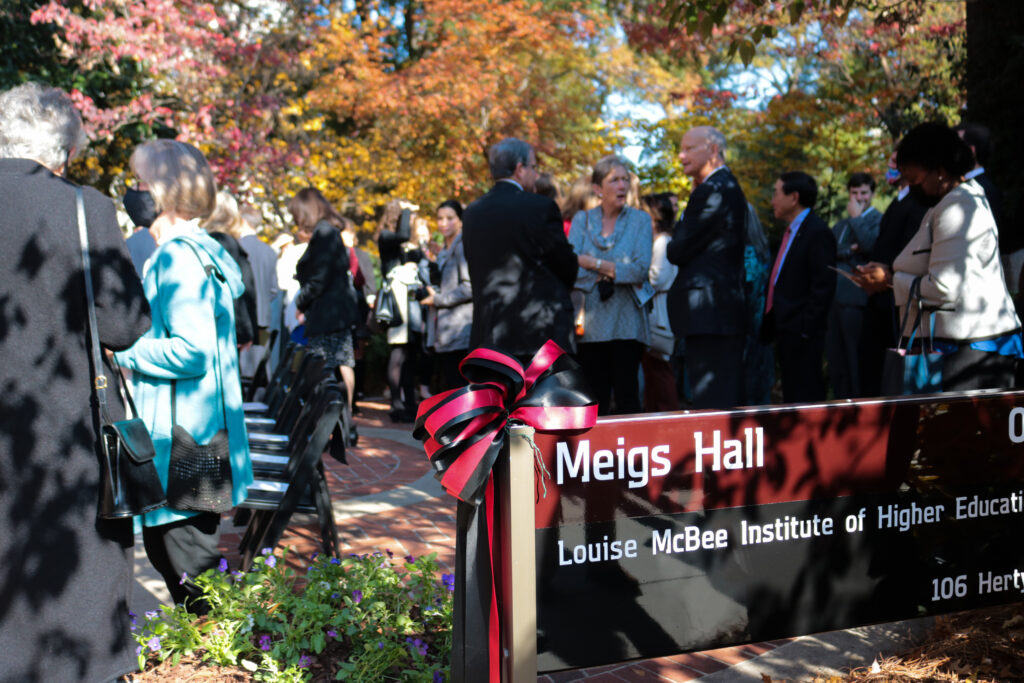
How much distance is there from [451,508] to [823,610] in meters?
3.81

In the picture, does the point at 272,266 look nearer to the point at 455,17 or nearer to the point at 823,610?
the point at 823,610

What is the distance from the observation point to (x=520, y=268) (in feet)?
16.7

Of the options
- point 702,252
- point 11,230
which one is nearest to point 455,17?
point 702,252

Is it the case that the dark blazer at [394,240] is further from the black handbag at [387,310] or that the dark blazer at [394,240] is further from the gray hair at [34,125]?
the gray hair at [34,125]

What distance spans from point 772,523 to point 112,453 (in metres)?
1.96

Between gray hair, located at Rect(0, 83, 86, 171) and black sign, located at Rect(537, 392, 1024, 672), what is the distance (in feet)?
6.23

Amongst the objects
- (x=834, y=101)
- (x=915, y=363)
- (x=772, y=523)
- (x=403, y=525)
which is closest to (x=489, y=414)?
(x=772, y=523)

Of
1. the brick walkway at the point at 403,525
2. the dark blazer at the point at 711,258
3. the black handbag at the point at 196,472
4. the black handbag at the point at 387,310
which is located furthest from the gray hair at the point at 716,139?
the black handbag at the point at 387,310

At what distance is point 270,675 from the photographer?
9.69 ft

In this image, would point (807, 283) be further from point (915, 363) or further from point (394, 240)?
point (394, 240)

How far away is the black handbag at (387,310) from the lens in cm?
941

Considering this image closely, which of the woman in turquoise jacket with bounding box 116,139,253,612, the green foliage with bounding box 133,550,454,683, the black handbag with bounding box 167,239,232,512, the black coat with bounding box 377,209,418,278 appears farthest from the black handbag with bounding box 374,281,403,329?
the green foliage with bounding box 133,550,454,683

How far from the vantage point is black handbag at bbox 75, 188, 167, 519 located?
9.32 feet

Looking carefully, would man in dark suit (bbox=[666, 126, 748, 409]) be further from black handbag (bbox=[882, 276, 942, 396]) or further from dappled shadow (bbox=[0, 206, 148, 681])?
dappled shadow (bbox=[0, 206, 148, 681])
